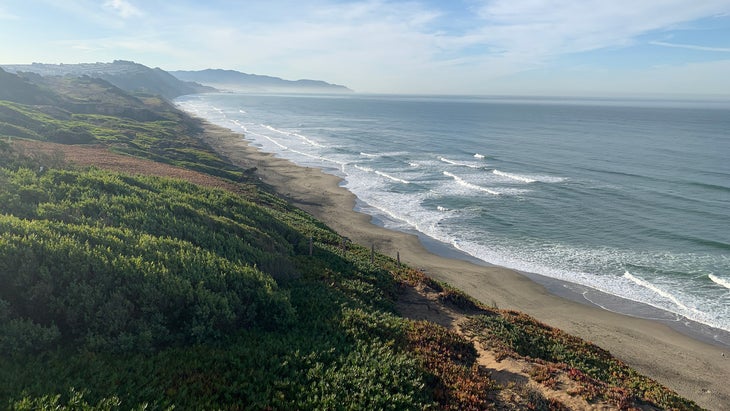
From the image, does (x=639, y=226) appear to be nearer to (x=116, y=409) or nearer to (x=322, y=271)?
(x=322, y=271)

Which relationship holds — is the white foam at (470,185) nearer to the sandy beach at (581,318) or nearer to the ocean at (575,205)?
the ocean at (575,205)

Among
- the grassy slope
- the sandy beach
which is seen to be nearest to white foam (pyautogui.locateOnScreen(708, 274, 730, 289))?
the sandy beach

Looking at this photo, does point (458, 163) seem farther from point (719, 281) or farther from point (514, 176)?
point (719, 281)

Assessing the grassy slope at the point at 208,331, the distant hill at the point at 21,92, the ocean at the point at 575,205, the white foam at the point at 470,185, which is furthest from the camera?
Answer: the distant hill at the point at 21,92

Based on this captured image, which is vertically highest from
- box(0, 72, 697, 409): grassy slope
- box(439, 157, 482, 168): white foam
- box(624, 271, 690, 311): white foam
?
box(0, 72, 697, 409): grassy slope

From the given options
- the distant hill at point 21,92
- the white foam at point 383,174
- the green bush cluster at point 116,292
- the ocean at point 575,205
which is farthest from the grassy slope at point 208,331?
the distant hill at point 21,92

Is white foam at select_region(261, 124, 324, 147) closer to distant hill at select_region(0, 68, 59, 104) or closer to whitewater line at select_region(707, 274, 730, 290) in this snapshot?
distant hill at select_region(0, 68, 59, 104)
